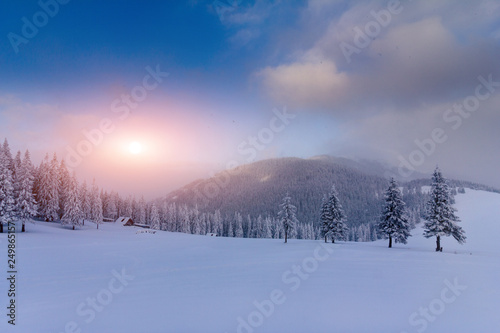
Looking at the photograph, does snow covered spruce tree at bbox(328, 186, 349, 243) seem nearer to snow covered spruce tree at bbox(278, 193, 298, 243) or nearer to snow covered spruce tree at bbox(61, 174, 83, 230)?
snow covered spruce tree at bbox(278, 193, 298, 243)

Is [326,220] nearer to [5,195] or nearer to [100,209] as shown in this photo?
[5,195]

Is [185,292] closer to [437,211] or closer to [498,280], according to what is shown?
[498,280]

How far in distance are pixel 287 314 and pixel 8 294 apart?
1691cm

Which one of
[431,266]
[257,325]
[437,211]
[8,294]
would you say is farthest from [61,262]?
[437,211]

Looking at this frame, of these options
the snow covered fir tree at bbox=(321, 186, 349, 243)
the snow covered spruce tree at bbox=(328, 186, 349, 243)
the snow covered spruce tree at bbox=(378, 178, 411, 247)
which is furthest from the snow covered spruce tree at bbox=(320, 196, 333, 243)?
the snow covered spruce tree at bbox=(378, 178, 411, 247)

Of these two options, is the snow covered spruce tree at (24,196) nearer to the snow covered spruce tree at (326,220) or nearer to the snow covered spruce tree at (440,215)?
the snow covered spruce tree at (326,220)

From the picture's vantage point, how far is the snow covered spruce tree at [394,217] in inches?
1576

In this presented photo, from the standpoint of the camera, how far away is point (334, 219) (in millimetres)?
48938
